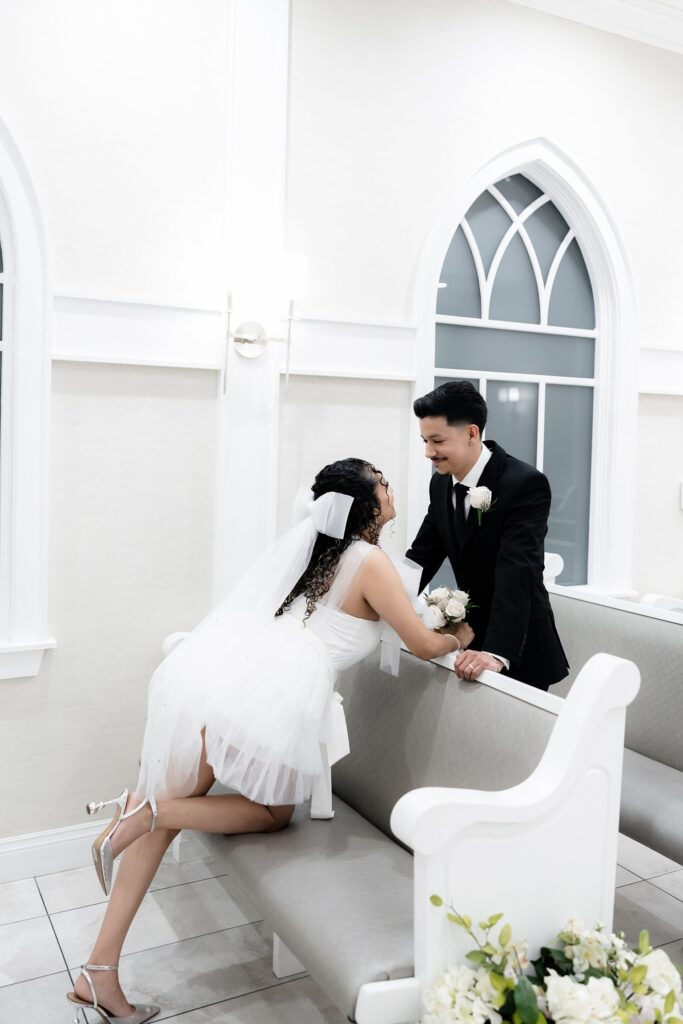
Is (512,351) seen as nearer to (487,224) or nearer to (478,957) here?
(487,224)

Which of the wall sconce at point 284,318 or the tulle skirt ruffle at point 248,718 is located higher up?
the wall sconce at point 284,318

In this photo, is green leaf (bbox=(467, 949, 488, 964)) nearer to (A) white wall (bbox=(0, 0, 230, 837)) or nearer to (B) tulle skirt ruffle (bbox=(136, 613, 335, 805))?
(B) tulle skirt ruffle (bbox=(136, 613, 335, 805))

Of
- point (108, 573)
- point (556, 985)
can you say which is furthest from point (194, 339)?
point (556, 985)

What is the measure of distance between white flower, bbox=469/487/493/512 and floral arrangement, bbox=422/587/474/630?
0.88 feet

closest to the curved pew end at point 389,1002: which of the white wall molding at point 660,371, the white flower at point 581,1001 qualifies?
the white flower at point 581,1001

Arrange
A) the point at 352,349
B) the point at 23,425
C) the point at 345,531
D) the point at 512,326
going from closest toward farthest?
the point at 345,531 < the point at 23,425 < the point at 352,349 < the point at 512,326

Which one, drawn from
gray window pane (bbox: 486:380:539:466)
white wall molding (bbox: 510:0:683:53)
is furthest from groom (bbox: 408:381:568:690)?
white wall molding (bbox: 510:0:683:53)

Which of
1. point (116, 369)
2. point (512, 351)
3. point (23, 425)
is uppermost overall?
point (512, 351)

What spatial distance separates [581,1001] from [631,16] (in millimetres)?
4294

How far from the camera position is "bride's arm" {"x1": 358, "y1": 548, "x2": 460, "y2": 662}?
97.7 inches

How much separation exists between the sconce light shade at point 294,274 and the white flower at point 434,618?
138 cm

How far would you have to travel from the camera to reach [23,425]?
312 cm

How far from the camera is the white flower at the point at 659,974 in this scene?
5.88 ft

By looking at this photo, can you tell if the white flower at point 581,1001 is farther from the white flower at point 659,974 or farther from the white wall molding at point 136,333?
the white wall molding at point 136,333
